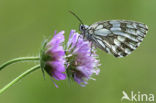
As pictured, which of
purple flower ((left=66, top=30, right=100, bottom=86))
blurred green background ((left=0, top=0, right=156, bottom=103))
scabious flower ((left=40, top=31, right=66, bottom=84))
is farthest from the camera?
blurred green background ((left=0, top=0, right=156, bottom=103))

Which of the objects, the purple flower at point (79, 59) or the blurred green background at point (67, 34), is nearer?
the purple flower at point (79, 59)

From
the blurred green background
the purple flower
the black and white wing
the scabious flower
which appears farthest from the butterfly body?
the blurred green background

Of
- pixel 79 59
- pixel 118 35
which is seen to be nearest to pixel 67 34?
pixel 118 35

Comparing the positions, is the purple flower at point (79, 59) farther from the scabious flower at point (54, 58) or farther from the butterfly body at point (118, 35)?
the butterfly body at point (118, 35)

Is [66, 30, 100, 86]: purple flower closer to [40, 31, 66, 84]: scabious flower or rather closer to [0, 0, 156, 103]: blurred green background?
[40, 31, 66, 84]: scabious flower

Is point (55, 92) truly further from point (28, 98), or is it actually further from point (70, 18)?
point (70, 18)

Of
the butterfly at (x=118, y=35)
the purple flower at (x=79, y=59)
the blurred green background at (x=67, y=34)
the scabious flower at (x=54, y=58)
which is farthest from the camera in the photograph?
the blurred green background at (x=67, y=34)

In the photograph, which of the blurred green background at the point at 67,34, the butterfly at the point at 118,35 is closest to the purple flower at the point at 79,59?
the butterfly at the point at 118,35

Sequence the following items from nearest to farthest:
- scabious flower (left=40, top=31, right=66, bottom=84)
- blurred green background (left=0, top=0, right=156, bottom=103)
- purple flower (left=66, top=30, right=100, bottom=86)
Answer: scabious flower (left=40, top=31, right=66, bottom=84) < purple flower (left=66, top=30, right=100, bottom=86) < blurred green background (left=0, top=0, right=156, bottom=103)
